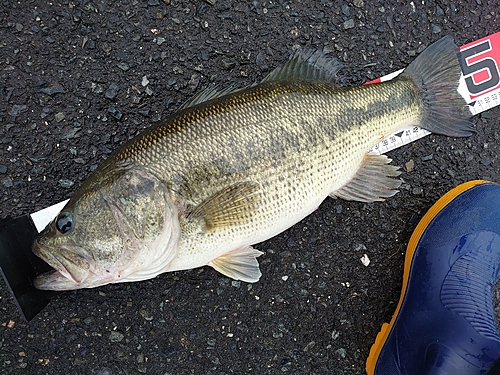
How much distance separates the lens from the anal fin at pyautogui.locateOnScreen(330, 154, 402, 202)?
6.95 feet

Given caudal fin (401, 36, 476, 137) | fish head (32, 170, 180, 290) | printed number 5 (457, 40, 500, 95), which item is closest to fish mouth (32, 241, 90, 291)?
fish head (32, 170, 180, 290)

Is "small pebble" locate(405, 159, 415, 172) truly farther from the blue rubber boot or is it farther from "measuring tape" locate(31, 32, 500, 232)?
the blue rubber boot

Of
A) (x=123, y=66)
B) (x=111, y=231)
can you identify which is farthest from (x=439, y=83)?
(x=111, y=231)

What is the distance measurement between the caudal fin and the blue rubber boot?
0.47 m

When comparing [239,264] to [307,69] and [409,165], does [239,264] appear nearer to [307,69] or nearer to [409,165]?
[307,69]

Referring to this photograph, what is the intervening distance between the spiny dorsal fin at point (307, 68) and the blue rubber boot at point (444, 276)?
1048 mm

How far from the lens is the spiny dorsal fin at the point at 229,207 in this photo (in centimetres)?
176

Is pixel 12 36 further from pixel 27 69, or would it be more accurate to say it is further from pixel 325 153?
pixel 325 153

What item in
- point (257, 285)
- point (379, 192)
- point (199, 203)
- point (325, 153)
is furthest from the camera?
point (257, 285)

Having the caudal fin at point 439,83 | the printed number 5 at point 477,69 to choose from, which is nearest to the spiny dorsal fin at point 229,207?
the caudal fin at point 439,83

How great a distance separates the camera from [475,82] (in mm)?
2398

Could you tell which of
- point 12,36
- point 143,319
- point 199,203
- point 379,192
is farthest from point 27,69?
point 379,192

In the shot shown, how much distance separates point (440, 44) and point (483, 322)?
62.0 inches

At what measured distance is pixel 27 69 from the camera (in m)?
2.21
